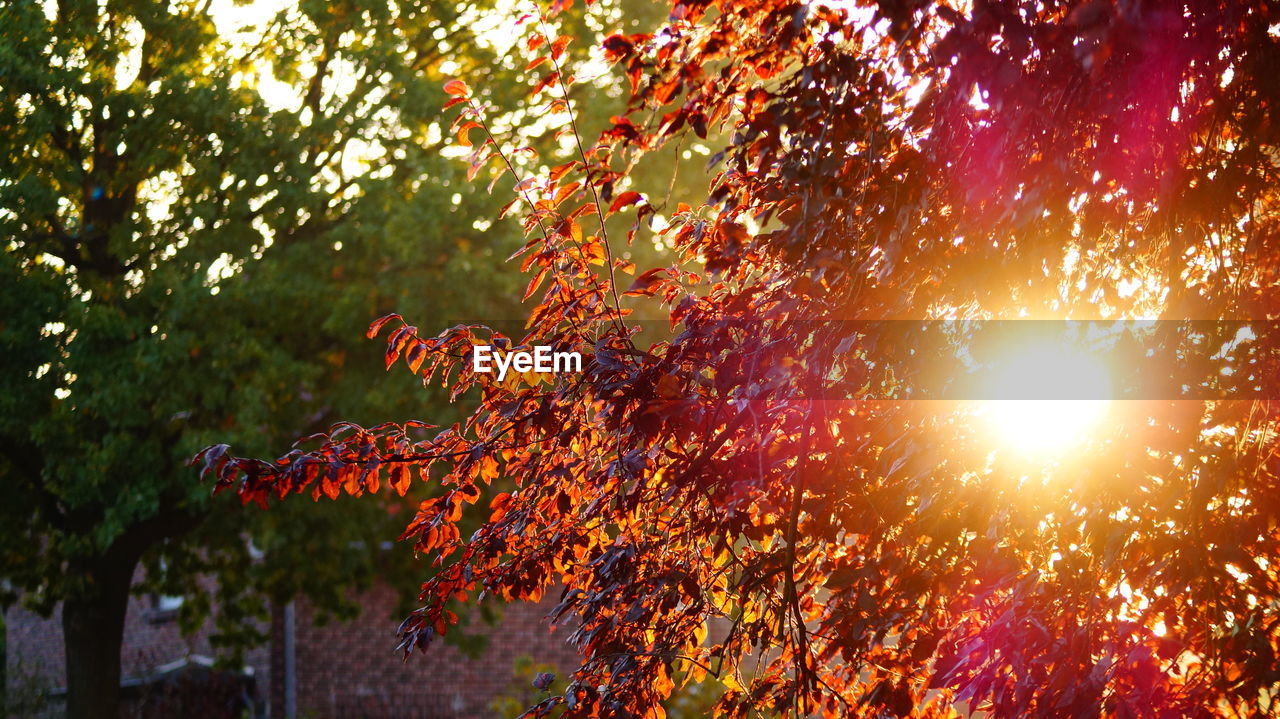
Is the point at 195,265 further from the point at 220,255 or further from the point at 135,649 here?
the point at 135,649

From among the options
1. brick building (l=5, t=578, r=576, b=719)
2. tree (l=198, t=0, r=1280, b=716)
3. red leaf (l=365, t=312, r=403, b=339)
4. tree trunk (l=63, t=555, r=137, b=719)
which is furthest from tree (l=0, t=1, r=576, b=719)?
tree (l=198, t=0, r=1280, b=716)

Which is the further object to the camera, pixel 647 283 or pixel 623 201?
pixel 647 283

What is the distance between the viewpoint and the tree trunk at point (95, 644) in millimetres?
13523

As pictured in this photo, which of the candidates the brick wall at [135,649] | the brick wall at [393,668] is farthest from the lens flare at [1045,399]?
the brick wall at [135,649]

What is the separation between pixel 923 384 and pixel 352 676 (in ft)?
54.0

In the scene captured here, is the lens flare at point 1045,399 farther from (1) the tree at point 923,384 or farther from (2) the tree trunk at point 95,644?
(2) the tree trunk at point 95,644

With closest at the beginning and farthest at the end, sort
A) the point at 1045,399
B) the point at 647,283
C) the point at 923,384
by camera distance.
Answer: the point at 1045,399 → the point at 923,384 → the point at 647,283

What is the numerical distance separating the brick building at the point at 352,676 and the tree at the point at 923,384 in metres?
14.2

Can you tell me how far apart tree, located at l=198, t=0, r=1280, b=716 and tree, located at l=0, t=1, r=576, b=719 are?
789 centimetres

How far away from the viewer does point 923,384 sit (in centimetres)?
330

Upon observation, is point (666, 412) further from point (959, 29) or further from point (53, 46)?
point (53, 46)

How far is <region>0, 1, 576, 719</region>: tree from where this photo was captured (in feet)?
37.0

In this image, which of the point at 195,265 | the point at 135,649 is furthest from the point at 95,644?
the point at 135,649

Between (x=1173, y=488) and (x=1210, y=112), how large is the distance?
38.7 inches
